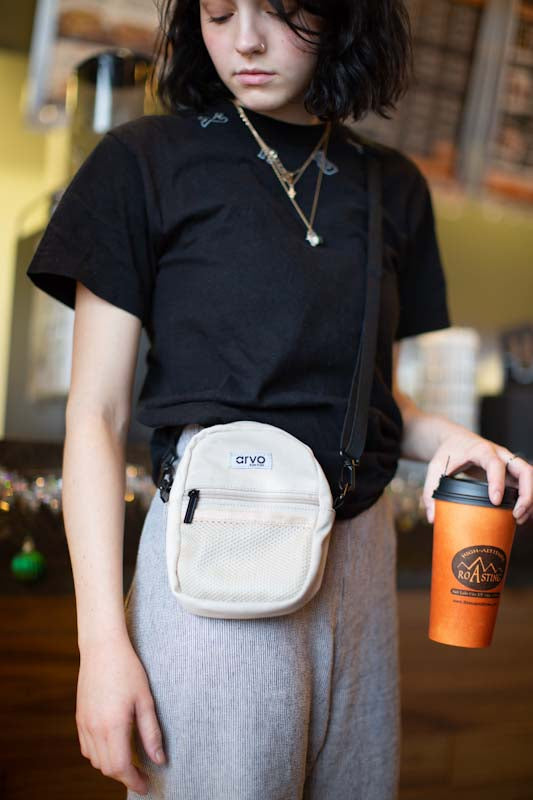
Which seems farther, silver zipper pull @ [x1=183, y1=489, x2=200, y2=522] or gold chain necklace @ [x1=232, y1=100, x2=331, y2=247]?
gold chain necklace @ [x1=232, y1=100, x2=331, y2=247]

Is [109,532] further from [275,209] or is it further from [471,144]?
[471,144]

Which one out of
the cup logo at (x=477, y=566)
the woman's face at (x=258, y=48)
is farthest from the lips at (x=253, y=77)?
the cup logo at (x=477, y=566)

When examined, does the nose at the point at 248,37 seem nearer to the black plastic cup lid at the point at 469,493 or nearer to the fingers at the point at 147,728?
the black plastic cup lid at the point at 469,493

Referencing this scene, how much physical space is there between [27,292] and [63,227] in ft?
4.26

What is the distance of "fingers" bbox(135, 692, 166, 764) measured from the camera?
77cm

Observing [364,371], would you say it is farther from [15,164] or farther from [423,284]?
[15,164]

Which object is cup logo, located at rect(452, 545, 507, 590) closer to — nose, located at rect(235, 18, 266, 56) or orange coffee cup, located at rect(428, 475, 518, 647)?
orange coffee cup, located at rect(428, 475, 518, 647)

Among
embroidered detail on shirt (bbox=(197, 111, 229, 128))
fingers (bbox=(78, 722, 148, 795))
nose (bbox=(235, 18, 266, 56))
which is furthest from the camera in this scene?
embroidered detail on shirt (bbox=(197, 111, 229, 128))

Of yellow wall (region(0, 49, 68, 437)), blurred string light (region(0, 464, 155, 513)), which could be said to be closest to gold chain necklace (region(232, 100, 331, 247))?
blurred string light (region(0, 464, 155, 513))

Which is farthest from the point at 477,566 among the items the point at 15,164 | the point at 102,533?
the point at 15,164

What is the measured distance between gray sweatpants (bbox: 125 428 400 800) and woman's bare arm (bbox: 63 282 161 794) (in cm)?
3

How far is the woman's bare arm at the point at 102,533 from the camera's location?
0.76m

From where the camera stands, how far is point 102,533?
2.66 ft

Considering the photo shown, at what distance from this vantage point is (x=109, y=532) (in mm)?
813
